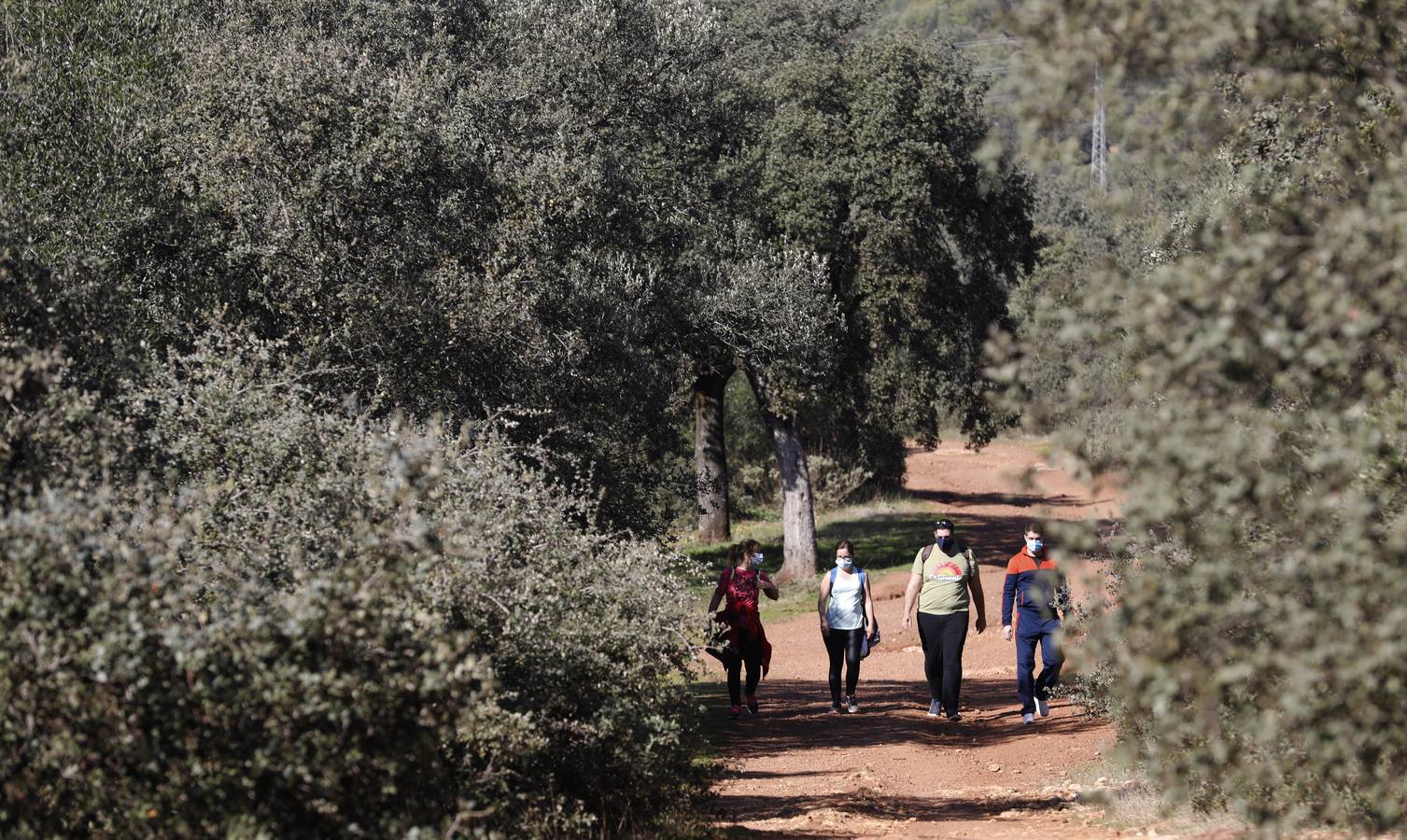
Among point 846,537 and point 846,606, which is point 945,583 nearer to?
point 846,606

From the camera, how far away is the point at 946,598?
525 inches

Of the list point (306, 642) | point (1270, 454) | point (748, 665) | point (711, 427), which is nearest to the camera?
point (1270, 454)

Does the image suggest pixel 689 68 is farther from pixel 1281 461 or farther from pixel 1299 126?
pixel 1281 461

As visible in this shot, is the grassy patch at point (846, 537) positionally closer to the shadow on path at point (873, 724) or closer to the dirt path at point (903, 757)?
the dirt path at point (903, 757)

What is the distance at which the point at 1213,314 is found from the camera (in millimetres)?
5023

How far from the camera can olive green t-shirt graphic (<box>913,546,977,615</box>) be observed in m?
13.3

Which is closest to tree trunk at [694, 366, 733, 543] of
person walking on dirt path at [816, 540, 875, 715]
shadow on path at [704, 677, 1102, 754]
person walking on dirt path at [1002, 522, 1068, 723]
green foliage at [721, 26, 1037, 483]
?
green foliage at [721, 26, 1037, 483]

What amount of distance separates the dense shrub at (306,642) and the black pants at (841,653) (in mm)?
5020

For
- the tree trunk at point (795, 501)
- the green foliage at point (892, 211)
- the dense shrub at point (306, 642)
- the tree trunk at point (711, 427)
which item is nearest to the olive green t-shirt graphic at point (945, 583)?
the dense shrub at point (306, 642)

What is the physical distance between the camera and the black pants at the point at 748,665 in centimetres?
1388

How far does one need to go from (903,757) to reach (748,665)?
6.59ft

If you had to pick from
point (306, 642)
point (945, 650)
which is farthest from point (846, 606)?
point (306, 642)

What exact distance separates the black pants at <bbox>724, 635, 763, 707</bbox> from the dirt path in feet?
1.18

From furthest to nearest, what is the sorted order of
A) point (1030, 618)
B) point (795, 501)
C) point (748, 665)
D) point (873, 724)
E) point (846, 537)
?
point (846, 537) < point (795, 501) < point (873, 724) < point (748, 665) < point (1030, 618)
